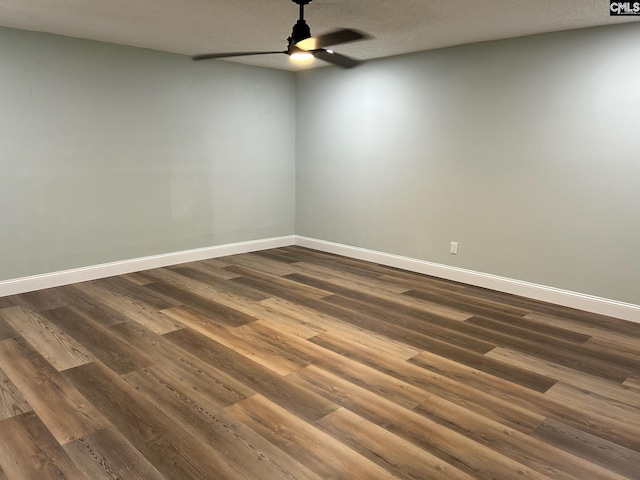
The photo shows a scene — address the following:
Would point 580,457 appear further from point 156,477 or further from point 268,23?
point 268,23

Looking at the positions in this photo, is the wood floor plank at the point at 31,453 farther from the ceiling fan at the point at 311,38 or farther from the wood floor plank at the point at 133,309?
the ceiling fan at the point at 311,38

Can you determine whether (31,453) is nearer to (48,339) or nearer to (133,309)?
(48,339)

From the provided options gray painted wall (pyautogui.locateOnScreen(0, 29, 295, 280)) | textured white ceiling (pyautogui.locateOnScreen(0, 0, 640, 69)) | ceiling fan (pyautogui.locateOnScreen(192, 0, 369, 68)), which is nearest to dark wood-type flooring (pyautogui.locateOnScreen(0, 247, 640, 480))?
gray painted wall (pyautogui.locateOnScreen(0, 29, 295, 280))

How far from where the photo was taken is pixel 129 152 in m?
4.90

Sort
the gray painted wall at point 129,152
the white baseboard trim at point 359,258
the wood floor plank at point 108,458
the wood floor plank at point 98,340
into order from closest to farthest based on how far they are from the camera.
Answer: the wood floor plank at point 108,458, the wood floor plank at point 98,340, the white baseboard trim at point 359,258, the gray painted wall at point 129,152

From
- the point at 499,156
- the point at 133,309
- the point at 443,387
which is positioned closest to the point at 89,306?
the point at 133,309

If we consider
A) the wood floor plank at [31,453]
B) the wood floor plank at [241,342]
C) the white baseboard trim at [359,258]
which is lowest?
the wood floor plank at [241,342]

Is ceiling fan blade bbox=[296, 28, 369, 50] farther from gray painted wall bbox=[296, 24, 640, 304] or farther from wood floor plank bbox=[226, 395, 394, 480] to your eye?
wood floor plank bbox=[226, 395, 394, 480]

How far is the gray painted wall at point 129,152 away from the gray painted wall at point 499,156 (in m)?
0.86

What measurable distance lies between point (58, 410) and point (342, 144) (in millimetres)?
4280

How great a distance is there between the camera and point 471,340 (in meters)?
3.39

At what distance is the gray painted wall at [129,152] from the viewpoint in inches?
167

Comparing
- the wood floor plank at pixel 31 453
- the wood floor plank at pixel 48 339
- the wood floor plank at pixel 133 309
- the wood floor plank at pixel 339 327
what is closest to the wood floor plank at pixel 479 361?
the wood floor plank at pixel 339 327

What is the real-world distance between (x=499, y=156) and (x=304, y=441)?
3336mm
